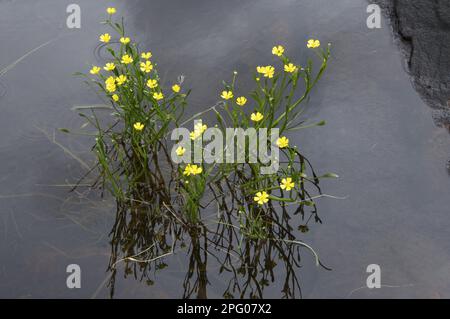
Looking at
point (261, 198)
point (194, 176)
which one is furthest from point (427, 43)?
point (194, 176)

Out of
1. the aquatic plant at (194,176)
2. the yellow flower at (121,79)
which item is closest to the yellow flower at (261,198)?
the aquatic plant at (194,176)

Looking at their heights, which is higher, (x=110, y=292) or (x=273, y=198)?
(x=273, y=198)

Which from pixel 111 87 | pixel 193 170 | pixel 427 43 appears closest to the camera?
pixel 193 170

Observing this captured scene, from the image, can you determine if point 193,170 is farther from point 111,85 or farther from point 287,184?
point 111,85

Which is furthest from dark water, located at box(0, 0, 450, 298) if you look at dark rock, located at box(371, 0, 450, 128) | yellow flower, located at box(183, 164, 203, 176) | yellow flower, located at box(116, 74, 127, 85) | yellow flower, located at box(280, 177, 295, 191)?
yellow flower, located at box(116, 74, 127, 85)

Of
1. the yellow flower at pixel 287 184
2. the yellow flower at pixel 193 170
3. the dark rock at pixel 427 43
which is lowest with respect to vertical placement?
the yellow flower at pixel 287 184

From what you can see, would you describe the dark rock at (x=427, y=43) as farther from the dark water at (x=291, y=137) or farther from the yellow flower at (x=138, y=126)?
the yellow flower at (x=138, y=126)
